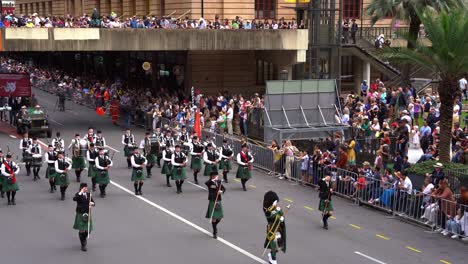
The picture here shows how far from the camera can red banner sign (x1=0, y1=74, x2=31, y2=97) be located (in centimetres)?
4141

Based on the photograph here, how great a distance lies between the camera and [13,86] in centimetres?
4150

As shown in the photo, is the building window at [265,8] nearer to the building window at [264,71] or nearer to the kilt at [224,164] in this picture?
the building window at [264,71]

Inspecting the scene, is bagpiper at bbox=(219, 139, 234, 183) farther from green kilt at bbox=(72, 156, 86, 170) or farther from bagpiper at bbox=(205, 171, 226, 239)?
bagpiper at bbox=(205, 171, 226, 239)

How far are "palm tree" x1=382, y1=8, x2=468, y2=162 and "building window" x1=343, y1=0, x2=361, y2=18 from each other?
26984 mm

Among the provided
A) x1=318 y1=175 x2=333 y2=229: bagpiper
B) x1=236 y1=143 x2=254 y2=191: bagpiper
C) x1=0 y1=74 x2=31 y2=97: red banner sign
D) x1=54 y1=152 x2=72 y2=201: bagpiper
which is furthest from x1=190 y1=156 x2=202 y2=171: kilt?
x1=0 y1=74 x2=31 y2=97: red banner sign

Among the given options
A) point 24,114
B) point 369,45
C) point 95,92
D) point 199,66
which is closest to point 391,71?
point 369,45

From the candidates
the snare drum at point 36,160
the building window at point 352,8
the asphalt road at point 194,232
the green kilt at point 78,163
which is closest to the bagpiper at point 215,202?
the asphalt road at point 194,232

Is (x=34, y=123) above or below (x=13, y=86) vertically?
below

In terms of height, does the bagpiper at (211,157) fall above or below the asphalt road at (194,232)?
above

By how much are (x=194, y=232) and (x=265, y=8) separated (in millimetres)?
29545

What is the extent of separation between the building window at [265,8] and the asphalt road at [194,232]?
74.8 feet

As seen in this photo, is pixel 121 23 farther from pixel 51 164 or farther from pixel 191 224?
pixel 191 224

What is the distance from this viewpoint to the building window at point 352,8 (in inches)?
1980

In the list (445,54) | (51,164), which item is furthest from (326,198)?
(51,164)
